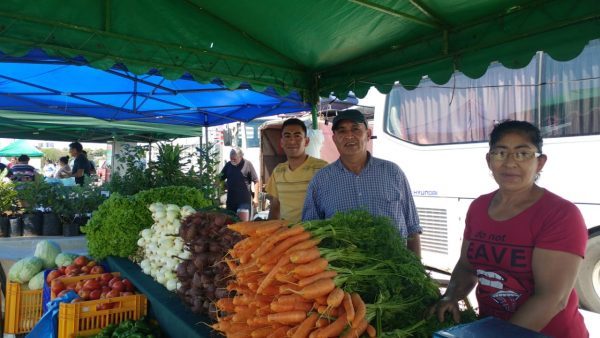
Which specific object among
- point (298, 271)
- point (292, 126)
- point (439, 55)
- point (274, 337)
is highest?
point (439, 55)

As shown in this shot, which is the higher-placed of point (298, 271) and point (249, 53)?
point (249, 53)

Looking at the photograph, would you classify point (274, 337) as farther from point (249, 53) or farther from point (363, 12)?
point (249, 53)

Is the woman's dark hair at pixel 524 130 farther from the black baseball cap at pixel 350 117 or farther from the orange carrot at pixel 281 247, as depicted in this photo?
the black baseball cap at pixel 350 117

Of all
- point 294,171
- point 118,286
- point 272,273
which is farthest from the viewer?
point 294,171

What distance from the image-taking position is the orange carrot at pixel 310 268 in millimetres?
1555

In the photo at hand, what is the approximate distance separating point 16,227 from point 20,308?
2020 millimetres

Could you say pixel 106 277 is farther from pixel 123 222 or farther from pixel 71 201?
pixel 71 201

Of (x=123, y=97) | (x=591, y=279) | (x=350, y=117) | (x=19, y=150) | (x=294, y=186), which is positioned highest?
(x=123, y=97)

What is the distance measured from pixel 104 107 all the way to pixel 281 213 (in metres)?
6.27

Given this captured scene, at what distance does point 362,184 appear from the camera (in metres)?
3.06

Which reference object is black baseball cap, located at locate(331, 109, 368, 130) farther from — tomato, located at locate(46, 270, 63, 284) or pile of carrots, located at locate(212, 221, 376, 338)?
tomato, located at locate(46, 270, 63, 284)

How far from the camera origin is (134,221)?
4137mm

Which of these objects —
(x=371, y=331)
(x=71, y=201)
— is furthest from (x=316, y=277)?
(x=71, y=201)

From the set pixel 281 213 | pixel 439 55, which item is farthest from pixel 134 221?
pixel 439 55
